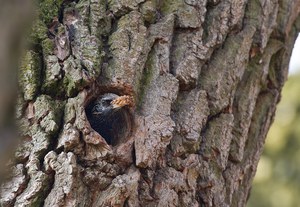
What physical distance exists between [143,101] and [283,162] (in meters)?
3.55

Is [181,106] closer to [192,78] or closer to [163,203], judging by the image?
[192,78]

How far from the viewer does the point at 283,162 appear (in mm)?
4918

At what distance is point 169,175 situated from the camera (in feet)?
4.88

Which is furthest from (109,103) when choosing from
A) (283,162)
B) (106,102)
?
(283,162)

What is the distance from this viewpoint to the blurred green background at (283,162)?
4844 mm

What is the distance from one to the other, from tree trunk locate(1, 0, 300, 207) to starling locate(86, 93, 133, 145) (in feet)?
0.04

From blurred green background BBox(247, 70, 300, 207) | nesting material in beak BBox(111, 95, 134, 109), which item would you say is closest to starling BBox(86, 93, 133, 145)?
nesting material in beak BBox(111, 95, 134, 109)

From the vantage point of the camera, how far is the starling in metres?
1.44

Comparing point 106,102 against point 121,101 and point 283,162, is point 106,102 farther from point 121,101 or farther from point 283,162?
point 283,162

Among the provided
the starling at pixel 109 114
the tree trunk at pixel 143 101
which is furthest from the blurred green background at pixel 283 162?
the starling at pixel 109 114

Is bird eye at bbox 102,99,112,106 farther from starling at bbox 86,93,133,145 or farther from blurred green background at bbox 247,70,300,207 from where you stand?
blurred green background at bbox 247,70,300,207

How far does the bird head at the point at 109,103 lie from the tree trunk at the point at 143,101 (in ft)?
0.05

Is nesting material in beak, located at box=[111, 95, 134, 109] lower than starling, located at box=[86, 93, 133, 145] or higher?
higher

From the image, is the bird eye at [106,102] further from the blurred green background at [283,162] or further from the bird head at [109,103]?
the blurred green background at [283,162]
